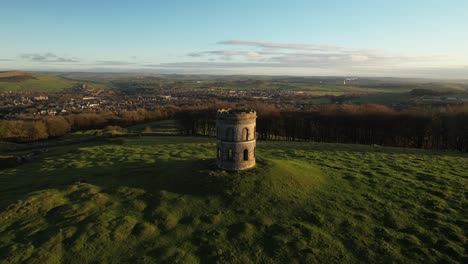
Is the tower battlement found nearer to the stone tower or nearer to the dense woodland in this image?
the stone tower

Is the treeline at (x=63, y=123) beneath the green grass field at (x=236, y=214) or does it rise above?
beneath

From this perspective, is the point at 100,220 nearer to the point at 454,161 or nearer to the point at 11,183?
the point at 11,183

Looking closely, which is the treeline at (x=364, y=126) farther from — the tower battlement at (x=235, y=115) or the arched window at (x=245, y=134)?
the tower battlement at (x=235, y=115)

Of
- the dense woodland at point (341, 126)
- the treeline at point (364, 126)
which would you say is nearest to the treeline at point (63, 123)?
the dense woodland at point (341, 126)

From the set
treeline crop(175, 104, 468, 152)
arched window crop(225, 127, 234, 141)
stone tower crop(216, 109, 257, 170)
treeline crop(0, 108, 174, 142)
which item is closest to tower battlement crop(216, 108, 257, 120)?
stone tower crop(216, 109, 257, 170)

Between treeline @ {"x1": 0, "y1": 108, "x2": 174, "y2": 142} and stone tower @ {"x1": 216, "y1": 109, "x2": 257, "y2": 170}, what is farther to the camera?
treeline @ {"x1": 0, "y1": 108, "x2": 174, "y2": 142}

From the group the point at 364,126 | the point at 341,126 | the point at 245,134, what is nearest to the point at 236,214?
the point at 245,134

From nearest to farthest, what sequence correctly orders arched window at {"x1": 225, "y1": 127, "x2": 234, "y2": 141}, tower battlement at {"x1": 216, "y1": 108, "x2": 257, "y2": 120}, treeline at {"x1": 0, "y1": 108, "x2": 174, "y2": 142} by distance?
tower battlement at {"x1": 216, "y1": 108, "x2": 257, "y2": 120} < arched window at {"x1": 225, "y1": 127, "x2": 234, "y2": 141} < treeline at {"x1": 0, "y1": 108, "x2": 174, "y2": 142}
